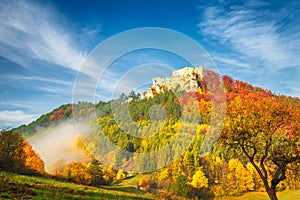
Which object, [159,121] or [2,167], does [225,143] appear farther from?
[2,167]

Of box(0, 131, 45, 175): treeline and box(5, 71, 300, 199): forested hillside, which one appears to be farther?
box(0, 131, 45, 175): treeline

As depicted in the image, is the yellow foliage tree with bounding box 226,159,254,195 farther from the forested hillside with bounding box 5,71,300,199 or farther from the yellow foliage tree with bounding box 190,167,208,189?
the yellow foliage tree with bounding box 190,167,208,189

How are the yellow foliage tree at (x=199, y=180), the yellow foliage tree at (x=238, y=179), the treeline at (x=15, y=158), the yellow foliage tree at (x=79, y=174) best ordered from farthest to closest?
the yellow foliage tree at (x=199, y=180) → the yellow foliage tree at (x=79, y=174) → the yellow foliage tree at (x=238, y=179) → the treeline at (x=15, y=158)

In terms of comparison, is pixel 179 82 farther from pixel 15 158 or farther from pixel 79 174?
pixel 15 158

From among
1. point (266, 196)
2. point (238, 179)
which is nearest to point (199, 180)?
point (238, 179)

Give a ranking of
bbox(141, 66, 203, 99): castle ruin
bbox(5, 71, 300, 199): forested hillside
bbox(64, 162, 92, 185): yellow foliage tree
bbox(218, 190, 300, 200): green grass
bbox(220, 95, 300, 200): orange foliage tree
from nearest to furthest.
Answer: bbox(220, 95, 300, 200): orange foliage tree < bbox(5, 71, 300, 199): forested hillside < bbox(141, 66, 203, 99): castle ruin < bbox(218, 190, 300, 200): green grass < bbox(64, 162, 92, 185): yellow foliage tree

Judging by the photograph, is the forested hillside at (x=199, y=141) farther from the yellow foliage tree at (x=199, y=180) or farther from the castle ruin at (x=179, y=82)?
the castle ruin at (x=179, y=82)

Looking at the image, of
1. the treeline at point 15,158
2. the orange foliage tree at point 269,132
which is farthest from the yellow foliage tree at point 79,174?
the orange foliage tree at point 269,132

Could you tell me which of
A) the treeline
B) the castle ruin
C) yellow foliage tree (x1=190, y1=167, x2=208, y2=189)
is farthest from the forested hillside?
the treeline

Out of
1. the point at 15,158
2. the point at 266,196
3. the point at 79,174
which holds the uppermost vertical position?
the point at 15,158

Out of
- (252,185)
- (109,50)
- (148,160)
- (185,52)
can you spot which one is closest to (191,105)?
(148,160)

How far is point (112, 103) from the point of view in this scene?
25.7m

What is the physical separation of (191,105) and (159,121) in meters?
4.82

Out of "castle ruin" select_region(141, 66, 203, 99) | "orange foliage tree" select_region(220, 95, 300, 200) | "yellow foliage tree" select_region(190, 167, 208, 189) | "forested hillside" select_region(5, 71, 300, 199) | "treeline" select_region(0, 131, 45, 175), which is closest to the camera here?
"orange foliage tree" select_region(220, 95, 300, 200)
